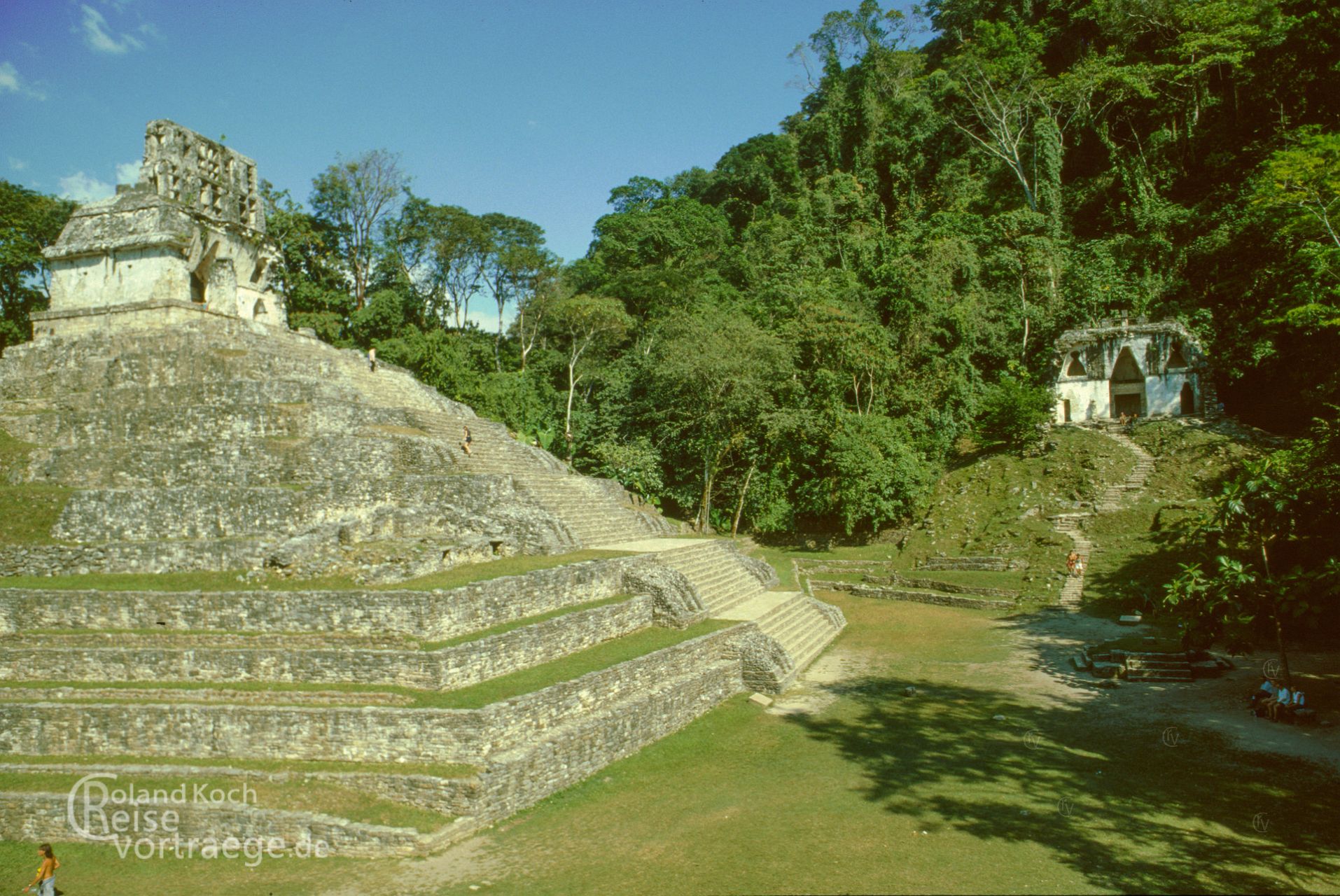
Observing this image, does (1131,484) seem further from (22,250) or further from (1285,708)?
(22,250)

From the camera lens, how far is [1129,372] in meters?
27.5

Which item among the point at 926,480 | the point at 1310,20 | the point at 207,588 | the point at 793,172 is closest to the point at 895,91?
the point at 793,172

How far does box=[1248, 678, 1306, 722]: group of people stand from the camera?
36.9 feet

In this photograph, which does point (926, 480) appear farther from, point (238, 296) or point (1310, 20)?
point (238, 296)

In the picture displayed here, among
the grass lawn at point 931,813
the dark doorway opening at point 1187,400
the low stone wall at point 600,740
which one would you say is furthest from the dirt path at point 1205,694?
the dark doorway opening at point 1187,400

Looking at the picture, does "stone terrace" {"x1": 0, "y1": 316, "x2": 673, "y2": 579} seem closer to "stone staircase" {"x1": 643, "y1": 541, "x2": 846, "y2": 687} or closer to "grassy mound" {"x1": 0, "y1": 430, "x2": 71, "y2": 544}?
"grassy mound" {"x1": 0, "y1": 430, "x2": 71, "y2": 544}

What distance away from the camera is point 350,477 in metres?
15.4

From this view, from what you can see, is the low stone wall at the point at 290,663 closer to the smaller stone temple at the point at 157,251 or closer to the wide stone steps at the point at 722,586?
the wide stone steps at the point at 722,586

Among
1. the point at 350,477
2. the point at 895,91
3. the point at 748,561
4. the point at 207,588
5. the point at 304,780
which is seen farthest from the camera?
the point at 895,91

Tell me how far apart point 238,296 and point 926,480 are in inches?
873

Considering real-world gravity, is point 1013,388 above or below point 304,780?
above

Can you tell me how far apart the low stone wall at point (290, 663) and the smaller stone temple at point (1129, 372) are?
23.8m

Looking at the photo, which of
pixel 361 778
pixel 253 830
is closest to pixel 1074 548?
pixel 361 778

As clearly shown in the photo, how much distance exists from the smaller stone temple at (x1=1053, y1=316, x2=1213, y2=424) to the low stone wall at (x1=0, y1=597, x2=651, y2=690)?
78.1ft
